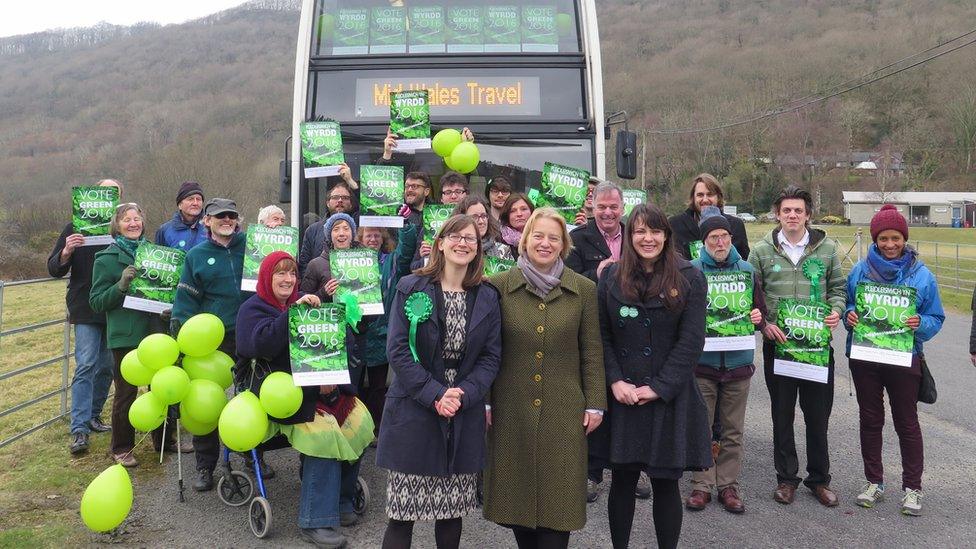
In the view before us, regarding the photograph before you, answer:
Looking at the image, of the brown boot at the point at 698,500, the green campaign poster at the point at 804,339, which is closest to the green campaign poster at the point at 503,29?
the green campaign poster at the point at 804,339

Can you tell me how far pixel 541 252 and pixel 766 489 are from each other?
3.04 metres

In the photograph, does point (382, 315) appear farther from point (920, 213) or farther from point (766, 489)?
point (920, 213)

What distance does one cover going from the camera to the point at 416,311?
329 centimetres

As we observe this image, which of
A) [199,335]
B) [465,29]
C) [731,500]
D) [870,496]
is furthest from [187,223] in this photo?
[870,496]

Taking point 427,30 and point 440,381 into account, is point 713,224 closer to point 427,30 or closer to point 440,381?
point 440,381

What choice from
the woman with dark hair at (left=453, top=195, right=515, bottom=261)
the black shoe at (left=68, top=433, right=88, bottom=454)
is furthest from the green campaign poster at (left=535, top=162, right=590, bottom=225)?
the black shoe at (left=68, top=433, right=88, bottom=454)

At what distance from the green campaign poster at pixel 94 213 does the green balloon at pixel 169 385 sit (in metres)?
1.97

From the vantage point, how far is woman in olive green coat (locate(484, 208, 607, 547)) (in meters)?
3.36

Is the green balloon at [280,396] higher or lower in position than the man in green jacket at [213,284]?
lower

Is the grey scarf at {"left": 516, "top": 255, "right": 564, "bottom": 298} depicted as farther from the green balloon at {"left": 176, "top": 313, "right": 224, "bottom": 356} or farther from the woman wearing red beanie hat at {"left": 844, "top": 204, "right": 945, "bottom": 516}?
the woman wearing red beanie hat at {"left": 844, "top": 204, "right": 945, "bottom": 516}

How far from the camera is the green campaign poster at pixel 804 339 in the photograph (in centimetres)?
462

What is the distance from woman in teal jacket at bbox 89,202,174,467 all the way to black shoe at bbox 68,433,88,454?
17.2 inches

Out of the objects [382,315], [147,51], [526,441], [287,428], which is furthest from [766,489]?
[147,51]

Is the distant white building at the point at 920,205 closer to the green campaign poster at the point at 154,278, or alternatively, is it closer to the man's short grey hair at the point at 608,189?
the man's short grey hair at the point at 608,189
